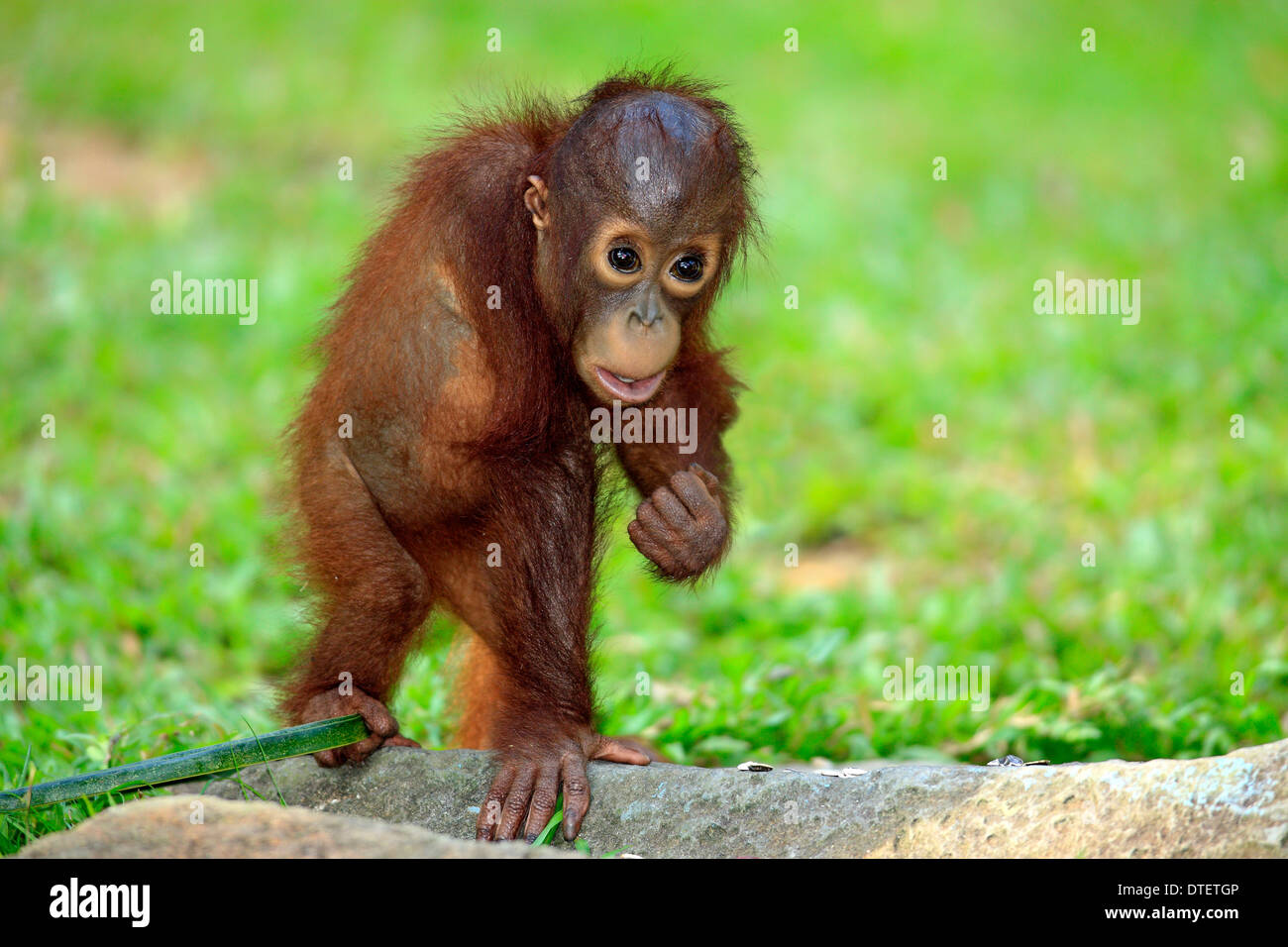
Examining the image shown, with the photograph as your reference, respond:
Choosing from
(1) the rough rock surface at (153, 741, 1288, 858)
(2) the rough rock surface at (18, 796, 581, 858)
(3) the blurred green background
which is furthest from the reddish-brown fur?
(2) the rough rock surface at (18, 796, 581, 858)

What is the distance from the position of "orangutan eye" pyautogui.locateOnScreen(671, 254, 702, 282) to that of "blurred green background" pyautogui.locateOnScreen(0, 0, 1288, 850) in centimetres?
123

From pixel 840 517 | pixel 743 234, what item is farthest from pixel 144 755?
pixel 840 517

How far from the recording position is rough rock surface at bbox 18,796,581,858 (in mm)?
2537

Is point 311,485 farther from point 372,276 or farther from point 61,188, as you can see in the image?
point 61,188

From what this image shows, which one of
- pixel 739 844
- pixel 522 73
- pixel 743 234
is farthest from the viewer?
pixel 522 73

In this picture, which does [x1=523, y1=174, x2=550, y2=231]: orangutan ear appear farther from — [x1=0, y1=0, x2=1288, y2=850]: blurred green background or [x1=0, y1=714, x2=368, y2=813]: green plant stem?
[x1=0, y1=714, x2=368, y2=813]: green plant stem

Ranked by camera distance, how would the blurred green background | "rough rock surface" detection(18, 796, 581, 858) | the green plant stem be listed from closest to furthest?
"rough rock surface" detection(18, 796, 581, 858)
the green plant stem
the blurred green background

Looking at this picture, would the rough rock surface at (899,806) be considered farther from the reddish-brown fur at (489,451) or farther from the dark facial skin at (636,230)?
the dark facial skin at (636,230)

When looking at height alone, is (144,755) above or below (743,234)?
below

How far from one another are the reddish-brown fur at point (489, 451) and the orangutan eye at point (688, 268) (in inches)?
4.0

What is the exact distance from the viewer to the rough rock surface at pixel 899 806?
276 centimetres

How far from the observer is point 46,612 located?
4844mm

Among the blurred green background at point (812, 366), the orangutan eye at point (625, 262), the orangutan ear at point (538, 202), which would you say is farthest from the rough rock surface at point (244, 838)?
the orangutan ear at point (538, 202)

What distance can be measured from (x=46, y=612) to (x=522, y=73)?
5940 millimetres
